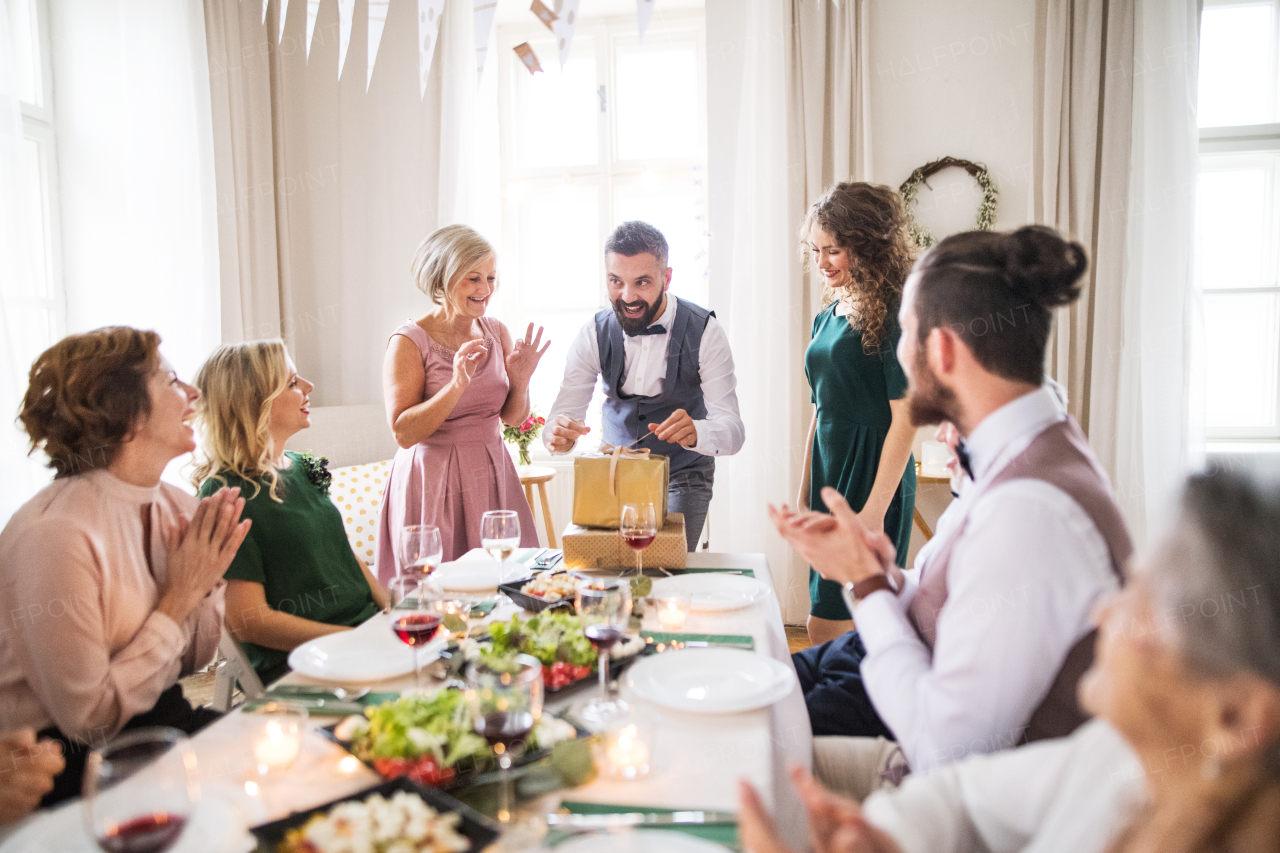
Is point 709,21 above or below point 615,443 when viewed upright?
above

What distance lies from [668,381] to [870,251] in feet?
2.49

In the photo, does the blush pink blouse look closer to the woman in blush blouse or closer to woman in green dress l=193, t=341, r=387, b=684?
the woman in blush blouse

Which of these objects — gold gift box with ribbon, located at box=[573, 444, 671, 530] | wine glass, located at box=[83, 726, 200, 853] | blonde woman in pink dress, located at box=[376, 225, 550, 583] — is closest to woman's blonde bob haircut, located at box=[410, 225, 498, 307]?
blonde woman in pink dress, located at box=[376, 225, 550, 583]

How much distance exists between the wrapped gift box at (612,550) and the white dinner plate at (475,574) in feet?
0.42

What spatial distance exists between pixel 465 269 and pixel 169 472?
1.91 metres

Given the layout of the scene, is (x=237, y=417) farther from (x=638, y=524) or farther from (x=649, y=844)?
(x=649, y=844)

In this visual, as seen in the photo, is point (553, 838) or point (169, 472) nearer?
point (553, 838)

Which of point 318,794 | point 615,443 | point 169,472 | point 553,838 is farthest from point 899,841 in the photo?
point 169,472

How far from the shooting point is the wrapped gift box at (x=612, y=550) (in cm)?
193

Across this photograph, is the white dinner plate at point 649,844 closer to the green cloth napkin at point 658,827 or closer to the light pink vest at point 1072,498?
the green cloth napkin at point 658,827

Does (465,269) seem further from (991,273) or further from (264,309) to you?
(264,309)

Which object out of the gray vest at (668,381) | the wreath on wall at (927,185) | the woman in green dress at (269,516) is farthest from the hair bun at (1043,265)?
the wreath on wall at (927,185)

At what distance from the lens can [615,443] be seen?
2.71m

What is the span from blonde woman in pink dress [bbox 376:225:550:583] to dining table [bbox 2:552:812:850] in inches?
45.1
